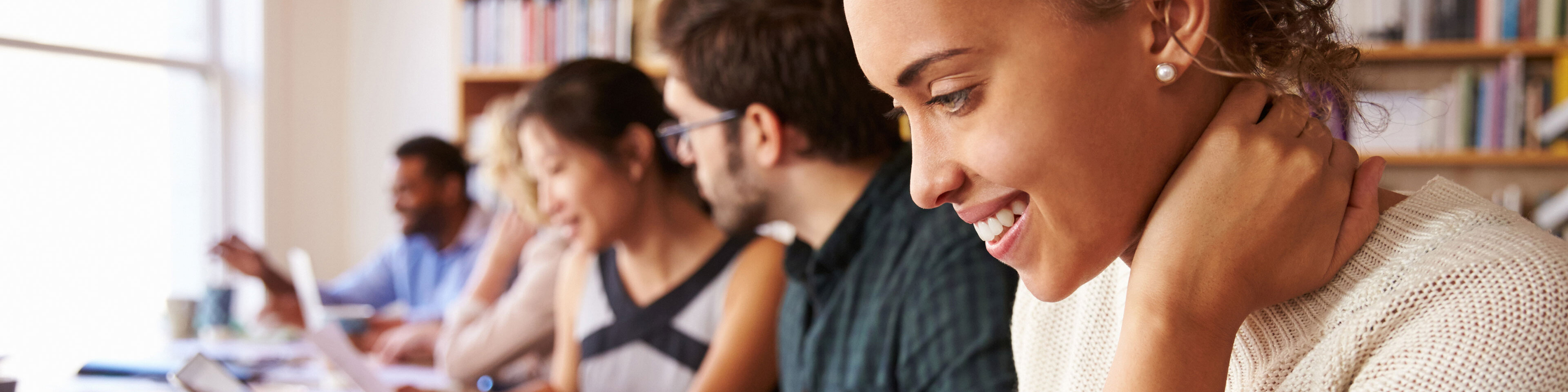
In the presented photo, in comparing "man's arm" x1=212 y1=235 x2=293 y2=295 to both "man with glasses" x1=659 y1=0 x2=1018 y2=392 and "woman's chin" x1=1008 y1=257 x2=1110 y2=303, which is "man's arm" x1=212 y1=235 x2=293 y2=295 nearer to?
"man with glasses" x1=659 y1=0 x2=1018 y2=392

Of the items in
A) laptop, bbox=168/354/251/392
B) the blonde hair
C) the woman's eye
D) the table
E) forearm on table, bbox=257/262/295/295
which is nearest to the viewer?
the woman's eye

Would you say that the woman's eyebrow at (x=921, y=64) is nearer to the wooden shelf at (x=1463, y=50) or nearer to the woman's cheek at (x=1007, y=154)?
the woman's cheek at (x=1007, y=154)

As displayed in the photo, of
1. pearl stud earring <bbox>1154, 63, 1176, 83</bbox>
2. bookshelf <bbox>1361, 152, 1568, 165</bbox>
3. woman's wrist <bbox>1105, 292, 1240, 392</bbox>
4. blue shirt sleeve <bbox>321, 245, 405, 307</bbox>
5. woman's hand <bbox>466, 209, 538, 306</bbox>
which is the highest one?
pearl stud earring <bbox>1154, 63, 1176, 83</bbox>

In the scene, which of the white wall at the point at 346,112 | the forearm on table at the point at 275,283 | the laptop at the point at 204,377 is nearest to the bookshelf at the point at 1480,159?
the laptop at the point at 204,377

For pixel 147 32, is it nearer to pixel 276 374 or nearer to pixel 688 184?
pixel 276 374

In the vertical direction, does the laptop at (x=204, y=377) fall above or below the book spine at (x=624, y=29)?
below

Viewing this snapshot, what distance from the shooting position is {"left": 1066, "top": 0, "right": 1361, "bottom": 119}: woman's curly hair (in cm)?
62

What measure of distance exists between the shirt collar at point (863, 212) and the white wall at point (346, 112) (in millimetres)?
3087

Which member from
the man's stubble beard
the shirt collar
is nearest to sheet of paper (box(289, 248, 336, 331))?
the man's stubble beard

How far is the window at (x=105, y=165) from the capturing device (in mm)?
3289

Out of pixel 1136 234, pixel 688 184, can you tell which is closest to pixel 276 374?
pixel 688 184

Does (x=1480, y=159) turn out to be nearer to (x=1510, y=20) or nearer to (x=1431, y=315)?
(x=1510, y=20)

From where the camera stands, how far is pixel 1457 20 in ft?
9.05

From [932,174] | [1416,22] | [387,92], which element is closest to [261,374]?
[932,174]
